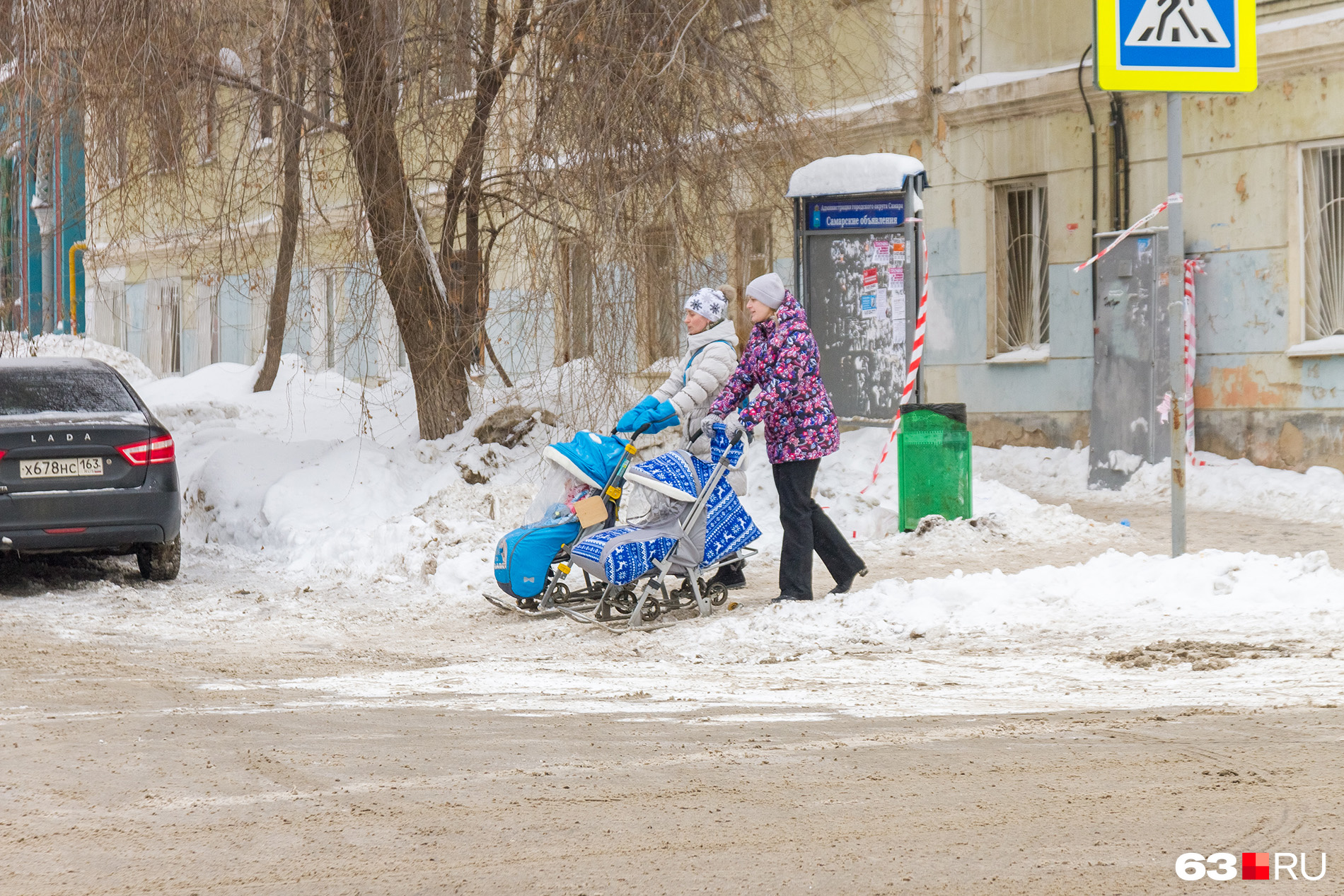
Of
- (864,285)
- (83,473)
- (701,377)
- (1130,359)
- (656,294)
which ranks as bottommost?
(83,473)

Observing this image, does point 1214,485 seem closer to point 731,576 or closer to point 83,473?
point 731,576

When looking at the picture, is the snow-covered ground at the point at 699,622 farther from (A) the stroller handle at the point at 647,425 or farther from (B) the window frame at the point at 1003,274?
(B) the window frame at the point at 1003,274

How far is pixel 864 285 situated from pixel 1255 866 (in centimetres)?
1138

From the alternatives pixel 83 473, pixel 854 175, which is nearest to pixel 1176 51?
pixel 854 175

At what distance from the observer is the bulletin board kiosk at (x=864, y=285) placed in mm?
14398

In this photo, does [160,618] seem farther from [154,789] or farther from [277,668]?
[154,789]

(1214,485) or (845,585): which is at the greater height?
(1214,485)

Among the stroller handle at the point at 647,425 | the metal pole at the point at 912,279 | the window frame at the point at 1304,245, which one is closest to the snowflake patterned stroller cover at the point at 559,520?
the stroller handle at the point at 647,425

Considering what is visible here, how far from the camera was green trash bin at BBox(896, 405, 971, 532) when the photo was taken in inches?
429

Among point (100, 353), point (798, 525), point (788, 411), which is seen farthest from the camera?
point (100, 353)

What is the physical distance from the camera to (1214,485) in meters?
13.0

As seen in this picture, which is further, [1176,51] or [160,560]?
[160,560]

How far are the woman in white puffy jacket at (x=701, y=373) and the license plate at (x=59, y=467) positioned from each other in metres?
3.68

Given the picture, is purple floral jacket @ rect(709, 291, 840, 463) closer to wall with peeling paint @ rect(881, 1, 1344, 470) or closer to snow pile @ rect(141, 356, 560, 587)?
snow pile @ rect(141, 356, 560, 587)
